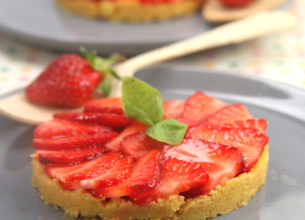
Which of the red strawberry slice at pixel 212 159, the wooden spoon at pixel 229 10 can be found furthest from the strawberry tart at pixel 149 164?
the wooden spoon at pixel 229 10

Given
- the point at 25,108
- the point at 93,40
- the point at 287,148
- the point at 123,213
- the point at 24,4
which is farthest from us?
the point at 24,4

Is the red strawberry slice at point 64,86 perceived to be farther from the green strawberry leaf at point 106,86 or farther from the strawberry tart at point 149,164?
the strawberry tart at point 149,164

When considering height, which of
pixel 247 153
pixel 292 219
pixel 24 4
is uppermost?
pixel 24 4

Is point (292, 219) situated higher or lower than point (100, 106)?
lower

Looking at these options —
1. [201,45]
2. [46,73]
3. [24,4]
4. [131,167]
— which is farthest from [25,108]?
[24,4]

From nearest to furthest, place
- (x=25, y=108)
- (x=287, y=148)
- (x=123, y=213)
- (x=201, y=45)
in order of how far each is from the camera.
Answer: (x=123, y=213) < (x=287, y=148) < (x=25, y=108) < (x=201, y=45)

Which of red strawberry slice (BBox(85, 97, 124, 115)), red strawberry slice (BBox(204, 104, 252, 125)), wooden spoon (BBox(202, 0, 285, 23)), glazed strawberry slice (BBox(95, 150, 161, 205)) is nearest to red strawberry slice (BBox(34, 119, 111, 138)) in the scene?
red strawberry slice (BBox(85, 97, 124, 115))

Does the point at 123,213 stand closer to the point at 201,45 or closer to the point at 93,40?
the point at 201,45

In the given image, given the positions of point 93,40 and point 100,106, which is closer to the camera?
point 100,106
